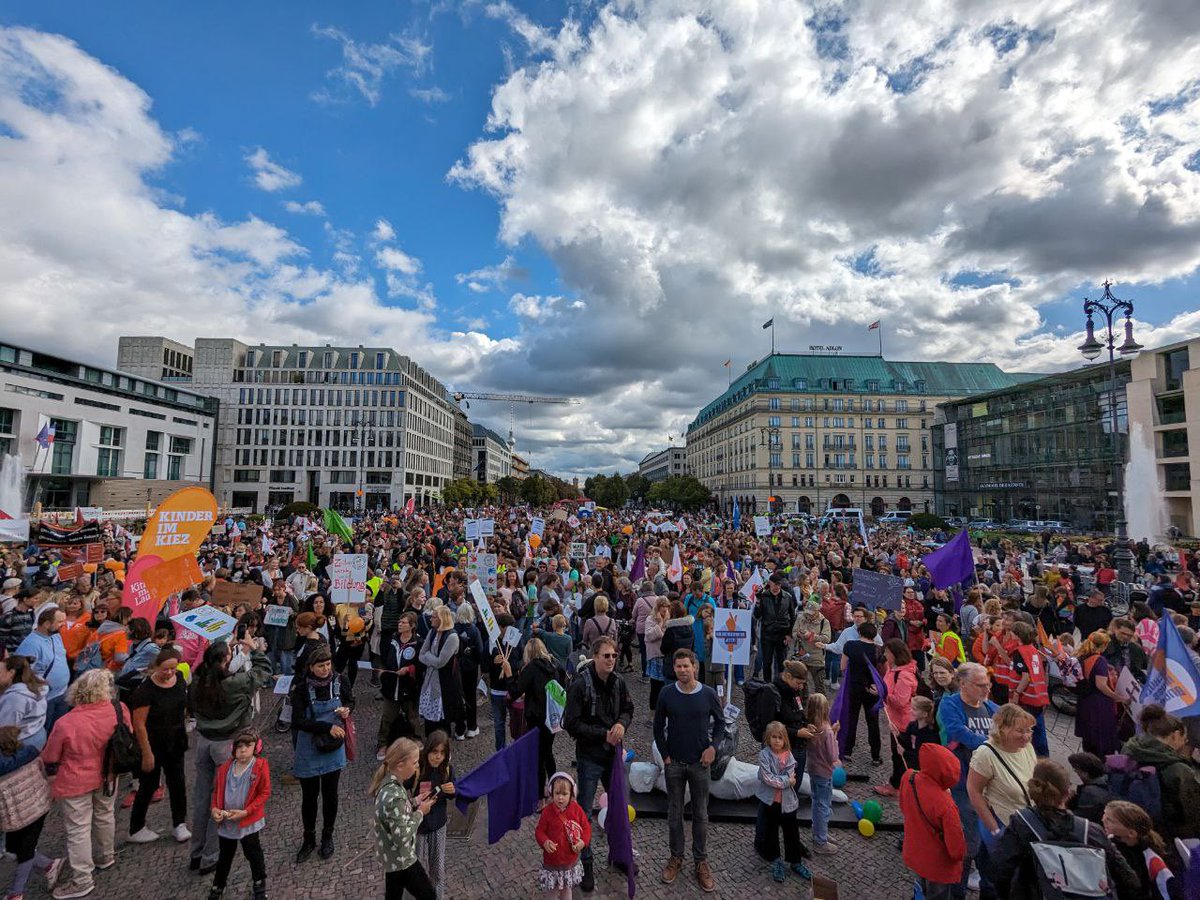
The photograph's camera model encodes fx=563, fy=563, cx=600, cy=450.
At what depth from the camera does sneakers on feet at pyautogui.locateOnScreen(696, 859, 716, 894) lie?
483 cm

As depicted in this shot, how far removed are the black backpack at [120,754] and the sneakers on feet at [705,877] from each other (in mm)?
4926

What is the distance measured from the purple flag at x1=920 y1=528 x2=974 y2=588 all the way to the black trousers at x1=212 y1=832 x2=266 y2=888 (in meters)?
12.6

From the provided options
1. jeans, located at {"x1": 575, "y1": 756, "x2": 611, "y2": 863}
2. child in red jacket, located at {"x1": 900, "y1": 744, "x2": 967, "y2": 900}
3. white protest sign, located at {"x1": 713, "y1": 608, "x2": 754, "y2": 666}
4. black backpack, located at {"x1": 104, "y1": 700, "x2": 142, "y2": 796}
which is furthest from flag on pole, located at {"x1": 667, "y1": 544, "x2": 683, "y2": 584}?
black backpack, located at {"x1": 104, "y1": 700, "x2": 142, "y2": 796}

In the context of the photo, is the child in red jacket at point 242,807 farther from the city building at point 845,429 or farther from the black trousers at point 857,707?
the city building at point 845,429

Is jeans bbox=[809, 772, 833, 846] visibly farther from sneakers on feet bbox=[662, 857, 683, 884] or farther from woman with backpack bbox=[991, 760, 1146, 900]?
woman with backpack bbox=[991, 760, 1146, 900]

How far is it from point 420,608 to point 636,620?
11.9 feet

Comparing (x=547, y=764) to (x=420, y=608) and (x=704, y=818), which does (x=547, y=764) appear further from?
(x=420, y=608)

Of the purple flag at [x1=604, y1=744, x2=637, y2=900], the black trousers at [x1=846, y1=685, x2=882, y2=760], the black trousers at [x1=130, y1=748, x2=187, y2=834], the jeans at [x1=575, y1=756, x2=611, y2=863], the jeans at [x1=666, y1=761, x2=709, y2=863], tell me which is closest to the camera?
the purple flag at [x1=604, y1=744, x2=637, y2=900]

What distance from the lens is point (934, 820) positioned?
403 cm

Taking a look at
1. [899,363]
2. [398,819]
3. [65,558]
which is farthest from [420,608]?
[899,363]

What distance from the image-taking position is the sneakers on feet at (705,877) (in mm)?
4832

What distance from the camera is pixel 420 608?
9.23 metres

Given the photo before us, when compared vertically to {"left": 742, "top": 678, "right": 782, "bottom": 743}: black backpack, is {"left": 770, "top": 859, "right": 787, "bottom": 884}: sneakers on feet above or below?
below

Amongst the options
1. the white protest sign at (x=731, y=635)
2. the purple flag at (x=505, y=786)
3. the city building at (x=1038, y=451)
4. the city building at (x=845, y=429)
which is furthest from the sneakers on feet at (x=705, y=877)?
the city building at (x=845, y=429)
